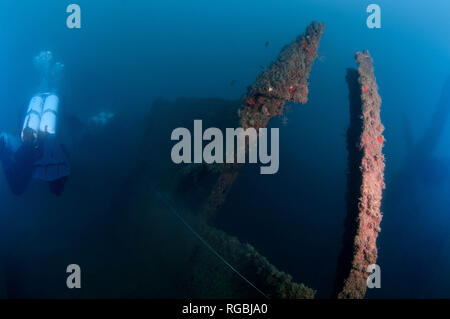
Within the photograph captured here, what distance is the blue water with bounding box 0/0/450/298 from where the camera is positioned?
8508 mm

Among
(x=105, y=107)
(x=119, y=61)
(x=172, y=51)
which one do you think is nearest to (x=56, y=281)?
(x=105, y=107)

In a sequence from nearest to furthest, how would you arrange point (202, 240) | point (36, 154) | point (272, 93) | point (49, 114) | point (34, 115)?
point (202, 240) < point (272, 93) < point (36, 154) < point (34, 115) < point (49, 114)

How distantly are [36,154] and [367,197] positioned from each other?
33.0 feet

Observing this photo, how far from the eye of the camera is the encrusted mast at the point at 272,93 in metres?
5.23

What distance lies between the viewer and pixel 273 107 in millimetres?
5590

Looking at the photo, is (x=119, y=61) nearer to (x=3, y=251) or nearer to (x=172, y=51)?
(x=172, y=51)

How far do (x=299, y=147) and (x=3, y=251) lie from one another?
13.0 meters

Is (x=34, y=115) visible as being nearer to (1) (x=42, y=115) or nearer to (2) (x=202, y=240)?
(1) (x=42, y=115)

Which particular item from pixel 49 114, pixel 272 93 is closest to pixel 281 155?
pixel 272 93

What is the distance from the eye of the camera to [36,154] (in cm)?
801

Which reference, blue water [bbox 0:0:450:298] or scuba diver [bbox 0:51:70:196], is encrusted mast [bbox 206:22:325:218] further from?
scuba diver [bbox 0:51:70:196]

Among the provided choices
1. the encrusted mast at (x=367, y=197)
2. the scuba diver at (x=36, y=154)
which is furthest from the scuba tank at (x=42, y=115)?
the encrusted mast at (x=367, y=197)

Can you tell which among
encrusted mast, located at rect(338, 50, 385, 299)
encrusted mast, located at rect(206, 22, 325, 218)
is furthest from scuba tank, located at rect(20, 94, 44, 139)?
encrusted mast, located at rect(338, 50, 385, 299)

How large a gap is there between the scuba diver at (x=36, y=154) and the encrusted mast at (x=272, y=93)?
6.37m
